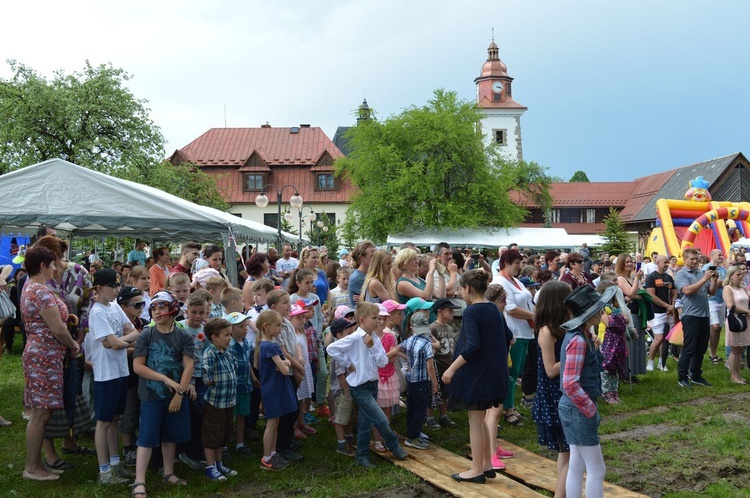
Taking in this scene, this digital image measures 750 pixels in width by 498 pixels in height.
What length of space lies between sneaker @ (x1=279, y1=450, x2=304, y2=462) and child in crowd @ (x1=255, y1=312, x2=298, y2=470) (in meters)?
0.15

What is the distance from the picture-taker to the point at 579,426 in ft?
13.4

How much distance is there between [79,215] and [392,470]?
6410 millimetres

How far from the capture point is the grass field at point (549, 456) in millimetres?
5211

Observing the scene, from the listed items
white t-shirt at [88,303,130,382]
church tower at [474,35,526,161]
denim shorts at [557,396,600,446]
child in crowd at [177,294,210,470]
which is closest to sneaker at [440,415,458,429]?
child in crowd at [177,294,210,470]

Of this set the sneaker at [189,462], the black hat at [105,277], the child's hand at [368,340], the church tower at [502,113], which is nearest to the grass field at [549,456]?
the sneaker at [189,462]

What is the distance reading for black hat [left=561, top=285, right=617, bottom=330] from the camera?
405cm

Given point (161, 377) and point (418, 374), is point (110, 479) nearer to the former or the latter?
point (161, 377)

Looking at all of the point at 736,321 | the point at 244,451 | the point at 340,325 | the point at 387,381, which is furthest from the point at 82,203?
the point at 736,321

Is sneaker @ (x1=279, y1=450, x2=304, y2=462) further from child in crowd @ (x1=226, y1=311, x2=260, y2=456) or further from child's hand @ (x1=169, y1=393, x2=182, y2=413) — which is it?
child's hand @ (x1=169, y1=393, x2=182, y2=413)

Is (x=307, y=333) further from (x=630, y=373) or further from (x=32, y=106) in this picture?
(x=32, y=106)

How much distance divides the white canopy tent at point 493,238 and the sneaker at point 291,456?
23112 millimetres

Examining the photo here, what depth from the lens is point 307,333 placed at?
22.5 feet

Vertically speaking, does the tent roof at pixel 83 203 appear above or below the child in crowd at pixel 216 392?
above

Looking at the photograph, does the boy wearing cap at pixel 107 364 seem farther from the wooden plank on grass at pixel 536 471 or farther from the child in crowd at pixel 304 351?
the wooden plank on grass at pixel 536 471
